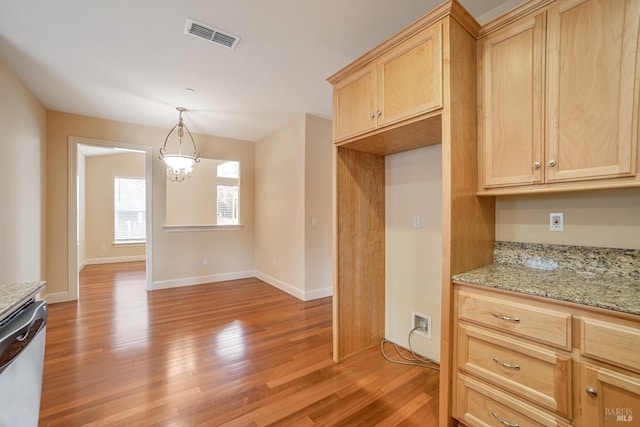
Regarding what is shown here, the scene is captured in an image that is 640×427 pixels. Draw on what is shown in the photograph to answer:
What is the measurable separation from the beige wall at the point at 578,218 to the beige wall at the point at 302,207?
98.0 inches

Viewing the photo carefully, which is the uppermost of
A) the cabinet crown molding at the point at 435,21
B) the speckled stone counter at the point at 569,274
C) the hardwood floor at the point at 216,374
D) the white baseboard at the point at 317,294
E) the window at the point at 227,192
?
the cabinet crown molding at the point at 435,21

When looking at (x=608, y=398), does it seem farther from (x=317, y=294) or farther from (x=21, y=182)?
(x=21, y=182)

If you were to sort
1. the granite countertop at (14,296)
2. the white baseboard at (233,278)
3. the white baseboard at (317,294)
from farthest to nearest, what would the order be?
the white baseboard at (317,294) < the white baseboard at (233,278) < the granite countertop at (14,296)

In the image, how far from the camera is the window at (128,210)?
6907 mm

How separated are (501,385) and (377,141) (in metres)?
1.67

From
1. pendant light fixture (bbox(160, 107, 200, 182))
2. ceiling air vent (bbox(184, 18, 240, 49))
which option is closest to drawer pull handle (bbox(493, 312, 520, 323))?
ceiling air vent (bbox(184, 18, 240, 49))

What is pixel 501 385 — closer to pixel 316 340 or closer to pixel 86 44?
pixel 316 340

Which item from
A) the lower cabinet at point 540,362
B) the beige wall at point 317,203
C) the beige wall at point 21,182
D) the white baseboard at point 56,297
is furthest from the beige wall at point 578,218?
the white baseboard at point 56,297

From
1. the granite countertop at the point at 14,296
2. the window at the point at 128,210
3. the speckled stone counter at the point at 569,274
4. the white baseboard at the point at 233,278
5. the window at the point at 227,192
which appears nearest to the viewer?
the granite countertop at the point at 14,296

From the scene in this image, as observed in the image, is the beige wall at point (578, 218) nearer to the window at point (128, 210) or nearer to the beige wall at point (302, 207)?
the beige wall at point (302, 207)

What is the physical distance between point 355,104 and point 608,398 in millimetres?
2041

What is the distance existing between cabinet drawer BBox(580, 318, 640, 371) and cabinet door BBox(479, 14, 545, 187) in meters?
0.75

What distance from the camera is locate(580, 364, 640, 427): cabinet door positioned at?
1010 mm

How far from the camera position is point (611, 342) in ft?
3.44
